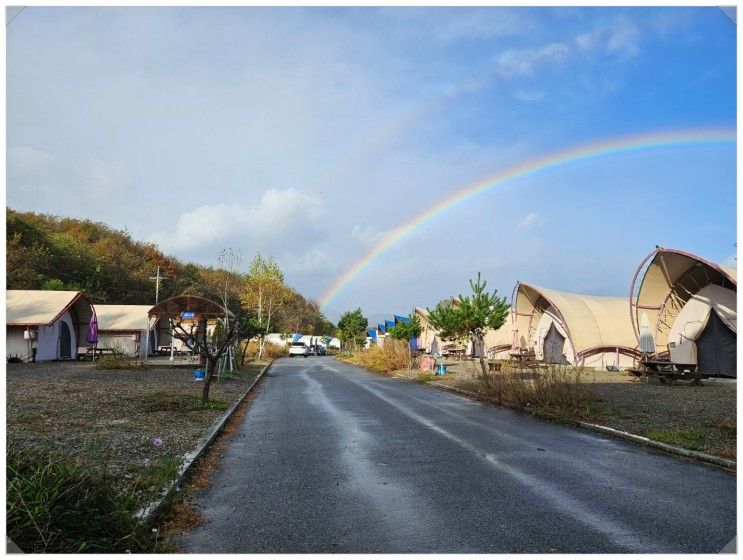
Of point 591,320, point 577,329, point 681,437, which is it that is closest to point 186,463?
point 681,437

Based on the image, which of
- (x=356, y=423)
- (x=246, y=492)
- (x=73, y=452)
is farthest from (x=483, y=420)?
(x=73, y=452)

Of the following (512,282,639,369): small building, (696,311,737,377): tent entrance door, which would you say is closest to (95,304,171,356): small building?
(512,282,639,369): small building

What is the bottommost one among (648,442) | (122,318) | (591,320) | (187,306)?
(648,442)

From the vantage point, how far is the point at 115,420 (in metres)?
10.9

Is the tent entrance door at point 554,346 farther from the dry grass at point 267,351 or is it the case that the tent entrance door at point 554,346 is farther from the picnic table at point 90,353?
the picnic table at point 90,353

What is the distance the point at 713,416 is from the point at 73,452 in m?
12.3

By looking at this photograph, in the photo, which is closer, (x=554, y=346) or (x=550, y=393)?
(x=550, y=393)

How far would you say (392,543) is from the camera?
480 cm

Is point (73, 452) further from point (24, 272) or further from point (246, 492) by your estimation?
point (24, 272)

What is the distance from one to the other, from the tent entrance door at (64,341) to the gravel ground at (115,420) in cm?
1677

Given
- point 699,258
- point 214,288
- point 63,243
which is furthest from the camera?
point 214,288

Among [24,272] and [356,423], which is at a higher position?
[24,272]

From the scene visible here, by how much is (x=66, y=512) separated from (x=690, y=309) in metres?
26.2

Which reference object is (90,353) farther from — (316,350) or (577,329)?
(316,350)
